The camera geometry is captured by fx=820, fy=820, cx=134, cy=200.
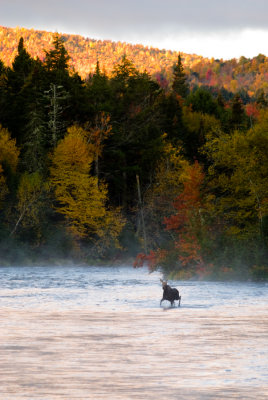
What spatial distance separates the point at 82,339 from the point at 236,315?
7.55m

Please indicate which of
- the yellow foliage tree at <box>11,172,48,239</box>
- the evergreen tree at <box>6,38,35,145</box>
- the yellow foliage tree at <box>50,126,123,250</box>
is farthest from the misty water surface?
the evergreen tree at <box>6,38,35,145</box>

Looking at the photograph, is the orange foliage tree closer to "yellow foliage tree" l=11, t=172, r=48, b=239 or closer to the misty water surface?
the misty water surface

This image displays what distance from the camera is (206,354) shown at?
1647 centimetres

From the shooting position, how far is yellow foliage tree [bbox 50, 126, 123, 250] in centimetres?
7738

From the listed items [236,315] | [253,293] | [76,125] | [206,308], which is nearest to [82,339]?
[236,315]

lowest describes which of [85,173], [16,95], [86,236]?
[86,236]

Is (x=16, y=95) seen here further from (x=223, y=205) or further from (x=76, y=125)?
(x=223, y=205)

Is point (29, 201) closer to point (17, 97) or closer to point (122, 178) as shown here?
point (122, 178)

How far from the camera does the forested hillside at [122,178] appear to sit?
50844 mm

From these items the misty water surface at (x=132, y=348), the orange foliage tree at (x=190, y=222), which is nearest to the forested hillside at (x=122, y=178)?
the orange foliage tree at (x=190, y=222)

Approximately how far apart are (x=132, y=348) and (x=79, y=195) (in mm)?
61402

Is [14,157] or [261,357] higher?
[14,157]

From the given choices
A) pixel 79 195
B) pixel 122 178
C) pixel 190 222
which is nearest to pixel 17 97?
pixel 122 178

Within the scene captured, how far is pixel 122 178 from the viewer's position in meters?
87.8
